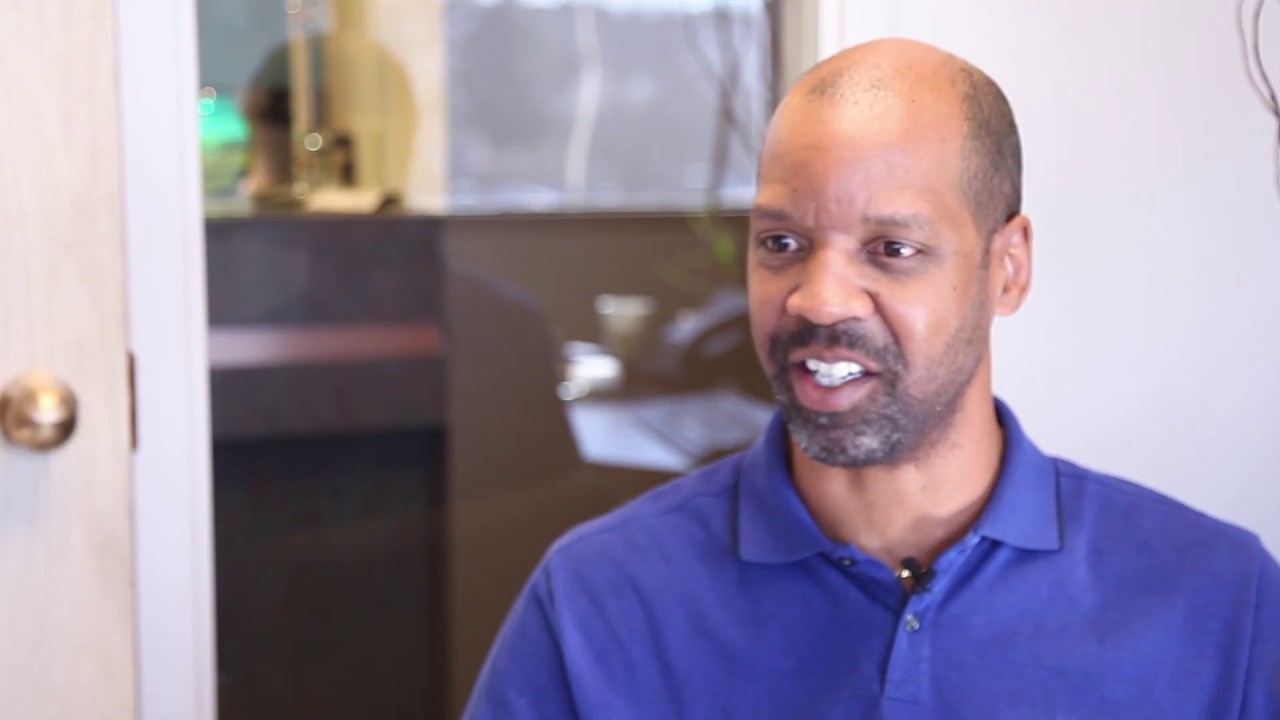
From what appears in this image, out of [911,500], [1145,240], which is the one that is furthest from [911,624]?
[1145,240]

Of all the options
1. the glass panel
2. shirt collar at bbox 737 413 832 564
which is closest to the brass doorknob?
the glass panel

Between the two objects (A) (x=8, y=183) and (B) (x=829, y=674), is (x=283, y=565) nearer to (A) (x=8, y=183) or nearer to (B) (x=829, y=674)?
(A) (x=8, y=183)

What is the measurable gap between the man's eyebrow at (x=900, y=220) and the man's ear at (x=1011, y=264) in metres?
0.09

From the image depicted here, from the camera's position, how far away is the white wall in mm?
1782

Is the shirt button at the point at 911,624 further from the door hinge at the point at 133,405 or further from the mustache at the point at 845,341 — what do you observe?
the door hinge at the point at 133,405

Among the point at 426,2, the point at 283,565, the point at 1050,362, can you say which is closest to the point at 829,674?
the point at 1050,362

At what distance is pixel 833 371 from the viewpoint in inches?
49.7

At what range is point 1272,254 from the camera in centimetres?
188

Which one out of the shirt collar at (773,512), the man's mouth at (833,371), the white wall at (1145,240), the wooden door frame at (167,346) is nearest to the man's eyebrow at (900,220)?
the man's mouth at (833,371)

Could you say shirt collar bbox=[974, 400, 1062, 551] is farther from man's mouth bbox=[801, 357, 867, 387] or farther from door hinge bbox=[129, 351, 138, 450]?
door hinge bbox=[129, 351, 138, 450]

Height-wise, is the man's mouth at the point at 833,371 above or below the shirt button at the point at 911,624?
above

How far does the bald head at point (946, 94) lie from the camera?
4.22 ft

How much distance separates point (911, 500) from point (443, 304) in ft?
2.61

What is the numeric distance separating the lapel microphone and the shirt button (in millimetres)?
25
